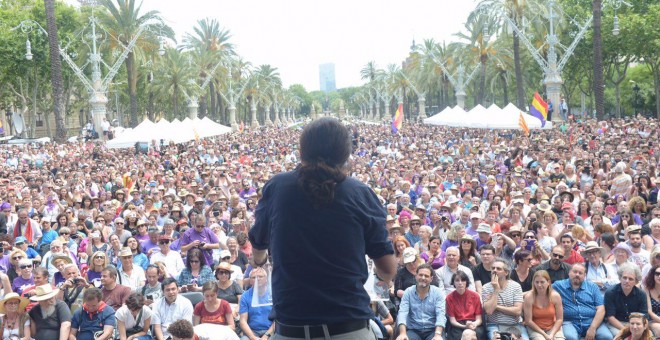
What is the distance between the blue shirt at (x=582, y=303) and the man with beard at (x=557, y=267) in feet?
1.57

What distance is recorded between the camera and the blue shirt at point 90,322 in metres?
8.23

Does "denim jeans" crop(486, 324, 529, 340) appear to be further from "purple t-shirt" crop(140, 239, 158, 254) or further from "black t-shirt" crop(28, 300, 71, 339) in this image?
"purple t-shirt" crop(140, 239, 158, 254)

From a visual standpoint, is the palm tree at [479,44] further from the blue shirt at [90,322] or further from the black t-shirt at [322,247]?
the black t-shirt at [322,247]

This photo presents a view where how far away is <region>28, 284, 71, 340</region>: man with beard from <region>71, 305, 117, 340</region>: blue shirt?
93 mm

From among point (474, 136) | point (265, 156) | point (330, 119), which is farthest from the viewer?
point (474, 136)

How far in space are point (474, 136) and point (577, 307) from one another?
3008 centimetres

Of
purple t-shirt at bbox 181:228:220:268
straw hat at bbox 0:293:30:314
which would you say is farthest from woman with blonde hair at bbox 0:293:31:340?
purple t-shirt at bbox 181:228:220:268

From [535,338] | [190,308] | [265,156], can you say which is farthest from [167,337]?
[265,156]

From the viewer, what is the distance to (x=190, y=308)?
324 inches

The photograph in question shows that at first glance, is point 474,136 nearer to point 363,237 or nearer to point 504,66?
point 504,66

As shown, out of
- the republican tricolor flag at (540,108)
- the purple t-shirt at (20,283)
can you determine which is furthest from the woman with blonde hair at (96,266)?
the republican tricolor flag at (540,108)

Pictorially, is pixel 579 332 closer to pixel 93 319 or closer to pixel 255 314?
pixel 255 314

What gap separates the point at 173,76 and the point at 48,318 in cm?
5097

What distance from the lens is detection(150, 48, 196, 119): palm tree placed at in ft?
190
